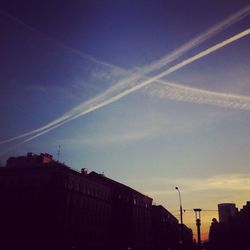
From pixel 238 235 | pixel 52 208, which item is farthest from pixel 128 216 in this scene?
pixel 238 235

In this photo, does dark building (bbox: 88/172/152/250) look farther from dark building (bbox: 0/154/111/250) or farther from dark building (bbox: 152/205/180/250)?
dark building (bbox: 152/205/180/250)

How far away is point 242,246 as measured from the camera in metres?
89.9

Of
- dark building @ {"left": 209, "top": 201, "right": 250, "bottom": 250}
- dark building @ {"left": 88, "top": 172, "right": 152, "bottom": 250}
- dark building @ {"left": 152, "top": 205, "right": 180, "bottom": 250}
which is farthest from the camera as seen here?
dark building @ {"left": 152, "top": 205, "right": 180, "bottom": 250}

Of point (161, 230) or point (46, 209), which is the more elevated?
point (161, 230)

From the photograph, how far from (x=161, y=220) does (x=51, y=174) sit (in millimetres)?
64692

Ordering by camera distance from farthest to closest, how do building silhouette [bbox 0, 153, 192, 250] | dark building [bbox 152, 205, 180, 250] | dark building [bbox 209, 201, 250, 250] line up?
dark building [bbox 152, 205, 180, 250], dark building [bbox 209, 201, 250, 250], building silhouette [bbox 0, 153, 192, 250]

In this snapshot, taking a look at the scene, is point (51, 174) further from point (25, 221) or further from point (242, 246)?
point (242, 246)

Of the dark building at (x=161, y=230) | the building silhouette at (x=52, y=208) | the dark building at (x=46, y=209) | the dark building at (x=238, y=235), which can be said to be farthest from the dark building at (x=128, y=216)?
the dark building at (x=238, y=235)

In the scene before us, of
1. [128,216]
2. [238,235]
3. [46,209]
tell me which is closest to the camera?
[46,209]

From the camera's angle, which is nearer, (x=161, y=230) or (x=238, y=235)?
(x=238, y=235)

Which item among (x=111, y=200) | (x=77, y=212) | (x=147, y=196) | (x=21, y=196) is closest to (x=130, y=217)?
Answer: (x=111, y=200)

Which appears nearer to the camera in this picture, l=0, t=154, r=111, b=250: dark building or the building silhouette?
l=0, t=154, r=111, b=250: dark building

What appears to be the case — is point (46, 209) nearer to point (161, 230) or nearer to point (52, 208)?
point (52, 208)

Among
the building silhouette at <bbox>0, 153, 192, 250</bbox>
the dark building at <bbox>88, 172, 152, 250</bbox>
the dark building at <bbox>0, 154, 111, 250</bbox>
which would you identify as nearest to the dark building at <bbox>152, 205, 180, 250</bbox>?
the dark building at <bbox>88, 172, 152, 250</bbox>
